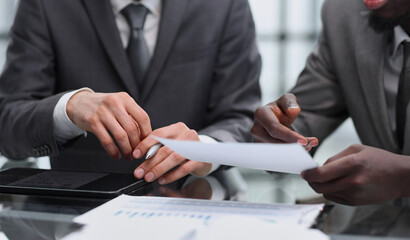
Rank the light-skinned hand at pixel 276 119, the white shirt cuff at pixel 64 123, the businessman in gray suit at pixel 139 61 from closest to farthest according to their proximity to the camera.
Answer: the light-skinned hand at pixel 276 119 < the white shirt cuff at pixel 64 123 < the businessman in gray suit at pixel 139 61

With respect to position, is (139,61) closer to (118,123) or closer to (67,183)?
(118,123)

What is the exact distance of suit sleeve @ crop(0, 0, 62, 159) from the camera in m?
1.16

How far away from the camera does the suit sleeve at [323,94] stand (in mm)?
1290

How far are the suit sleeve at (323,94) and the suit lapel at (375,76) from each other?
0.31 feet

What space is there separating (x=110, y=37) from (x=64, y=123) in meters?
0.34

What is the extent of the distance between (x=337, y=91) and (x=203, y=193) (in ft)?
2.22

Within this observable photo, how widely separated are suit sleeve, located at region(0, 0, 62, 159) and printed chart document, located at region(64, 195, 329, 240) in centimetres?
56

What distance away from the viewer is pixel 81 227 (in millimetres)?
583

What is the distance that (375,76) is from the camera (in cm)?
118

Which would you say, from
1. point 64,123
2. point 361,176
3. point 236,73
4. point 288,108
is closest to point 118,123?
point 64,123

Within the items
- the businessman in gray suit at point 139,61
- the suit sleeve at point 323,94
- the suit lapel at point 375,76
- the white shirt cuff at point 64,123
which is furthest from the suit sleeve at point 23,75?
the suit lapel at point 375,76

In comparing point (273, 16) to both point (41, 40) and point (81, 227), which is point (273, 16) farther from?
point (81, 227)

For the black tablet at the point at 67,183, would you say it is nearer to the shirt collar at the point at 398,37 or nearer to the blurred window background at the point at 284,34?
the shirt collar at the point at 398,37

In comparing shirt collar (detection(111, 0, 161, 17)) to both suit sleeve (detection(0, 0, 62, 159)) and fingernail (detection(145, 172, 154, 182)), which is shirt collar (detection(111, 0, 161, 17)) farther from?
fingernail (detection(145, 172, 154, 182))
